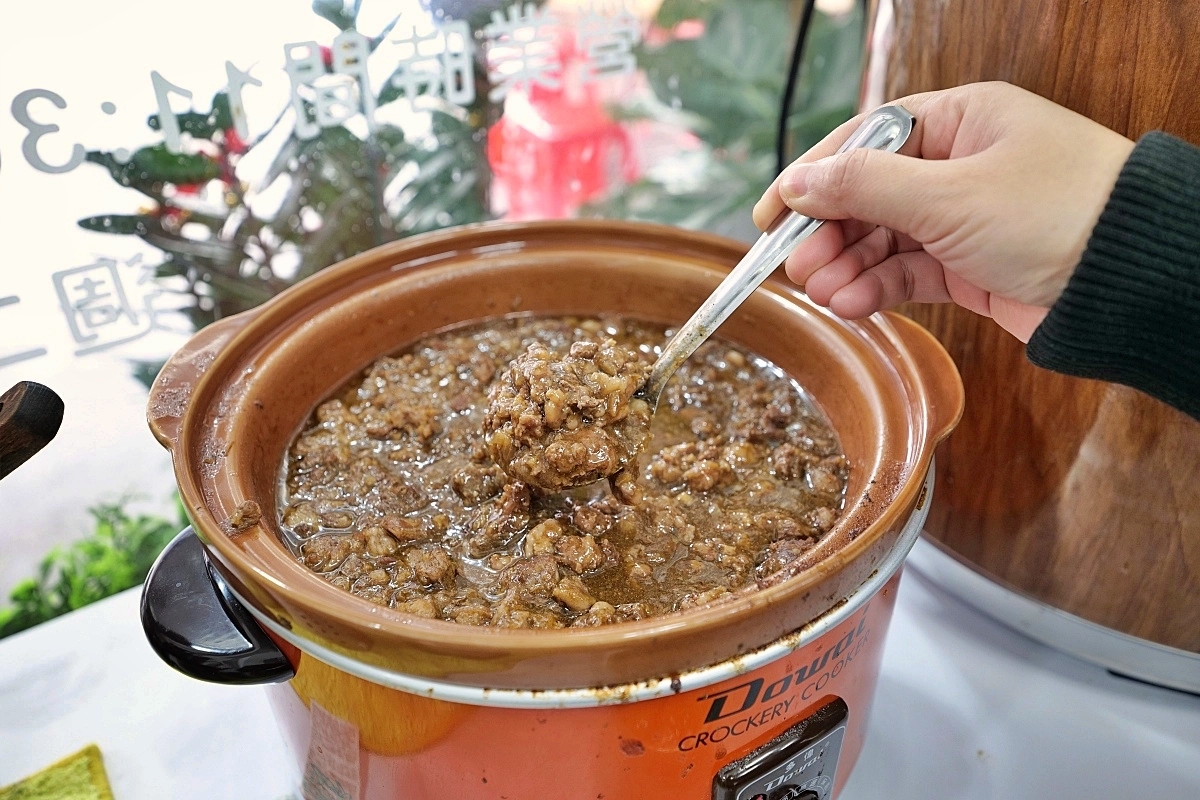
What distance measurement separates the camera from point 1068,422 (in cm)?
138

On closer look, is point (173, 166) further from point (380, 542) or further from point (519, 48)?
point (380, 542)

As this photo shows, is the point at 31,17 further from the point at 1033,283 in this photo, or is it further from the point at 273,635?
the point at 1033,283

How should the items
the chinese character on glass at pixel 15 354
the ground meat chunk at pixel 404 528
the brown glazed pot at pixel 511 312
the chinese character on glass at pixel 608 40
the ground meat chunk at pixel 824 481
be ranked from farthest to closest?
the chinese character on glass at pixel 608 40
the chinese character on glass at pixel 15 354
the ground meat chunk at pixel 824 481
the ground meat chunk at pixel 404 528
the brown glazed pot at pixel 511 312

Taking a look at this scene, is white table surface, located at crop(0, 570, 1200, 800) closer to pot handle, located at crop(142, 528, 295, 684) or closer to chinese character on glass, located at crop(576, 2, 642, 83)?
pot handle, located at crop(142, 528, 295, 684)

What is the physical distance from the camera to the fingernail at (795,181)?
1.21 meters

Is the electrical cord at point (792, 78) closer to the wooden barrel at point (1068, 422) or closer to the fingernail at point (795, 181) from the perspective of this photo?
the wooden barrel at point (1068, 422)

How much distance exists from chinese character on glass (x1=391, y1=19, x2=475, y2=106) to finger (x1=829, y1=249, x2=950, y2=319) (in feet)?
3.17

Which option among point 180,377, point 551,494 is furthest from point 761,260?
point 180,377

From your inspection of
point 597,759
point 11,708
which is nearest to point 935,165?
point 597,759

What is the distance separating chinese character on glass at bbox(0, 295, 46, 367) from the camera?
1.61 m

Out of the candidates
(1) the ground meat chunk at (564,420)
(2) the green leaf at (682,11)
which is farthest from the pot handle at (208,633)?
(2) the green leaf at (682,11)

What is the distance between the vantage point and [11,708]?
1598 millimetres

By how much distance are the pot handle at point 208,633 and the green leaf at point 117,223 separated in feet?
2.72

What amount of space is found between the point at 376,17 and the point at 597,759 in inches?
56.3
